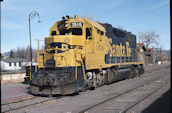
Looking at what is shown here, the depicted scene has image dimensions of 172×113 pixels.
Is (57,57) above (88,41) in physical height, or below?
below

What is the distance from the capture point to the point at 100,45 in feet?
34.6

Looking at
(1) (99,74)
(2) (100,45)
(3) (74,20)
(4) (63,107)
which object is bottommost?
(4) (63,107)

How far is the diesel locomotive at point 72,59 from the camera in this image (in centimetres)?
823

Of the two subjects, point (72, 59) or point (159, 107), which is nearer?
point (159, 107)

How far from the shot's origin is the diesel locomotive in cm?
823

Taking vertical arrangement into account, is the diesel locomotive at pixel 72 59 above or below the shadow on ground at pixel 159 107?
above

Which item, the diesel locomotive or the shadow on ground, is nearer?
the shadow on ground

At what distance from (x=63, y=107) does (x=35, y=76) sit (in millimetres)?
2720

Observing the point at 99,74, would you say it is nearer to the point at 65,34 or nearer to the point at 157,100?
the point at 65,34

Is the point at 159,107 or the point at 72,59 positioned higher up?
the point at 72,59

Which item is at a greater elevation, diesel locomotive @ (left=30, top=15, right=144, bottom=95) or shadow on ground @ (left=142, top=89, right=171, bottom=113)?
diesel locomotive @ (left=30, top=15, right=144, bottom=95)

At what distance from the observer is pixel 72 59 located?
8.88m

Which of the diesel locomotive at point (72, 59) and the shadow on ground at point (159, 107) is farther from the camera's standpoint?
the diesel locomotive at point (72, 59)

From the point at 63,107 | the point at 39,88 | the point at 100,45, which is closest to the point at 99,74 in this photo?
the point at 100,45
